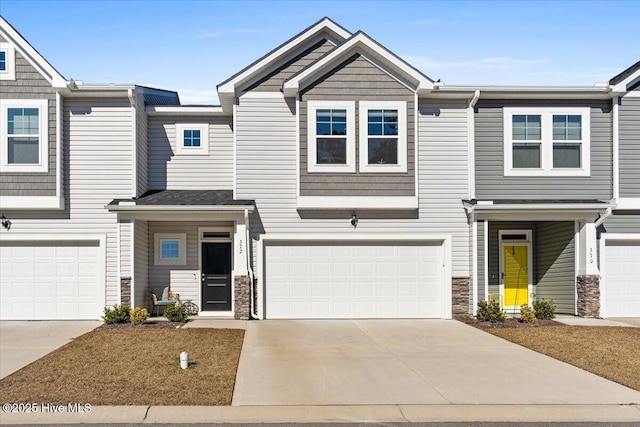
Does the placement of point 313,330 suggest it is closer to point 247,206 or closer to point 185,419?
point 247,206

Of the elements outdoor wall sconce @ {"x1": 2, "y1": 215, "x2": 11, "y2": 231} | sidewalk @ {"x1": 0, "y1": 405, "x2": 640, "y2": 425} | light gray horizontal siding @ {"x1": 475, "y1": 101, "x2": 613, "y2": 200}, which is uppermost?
light gray horizontal siding @ {"x1": 475, "y1": 101, "x2": 613, "y2": 200}

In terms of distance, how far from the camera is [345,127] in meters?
18.0

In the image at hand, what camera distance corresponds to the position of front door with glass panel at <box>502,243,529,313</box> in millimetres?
19984

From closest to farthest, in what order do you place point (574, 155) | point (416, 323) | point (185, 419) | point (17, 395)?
point (185, 419)
point (17, 395)
point (416, 323)
point (574, 155)

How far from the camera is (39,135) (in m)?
17.9

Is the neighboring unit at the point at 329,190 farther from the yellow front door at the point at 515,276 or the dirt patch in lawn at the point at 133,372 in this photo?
the dirt patch in lawn at the point at 133,372

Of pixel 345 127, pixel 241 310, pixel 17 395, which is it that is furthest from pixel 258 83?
pixel 17 395

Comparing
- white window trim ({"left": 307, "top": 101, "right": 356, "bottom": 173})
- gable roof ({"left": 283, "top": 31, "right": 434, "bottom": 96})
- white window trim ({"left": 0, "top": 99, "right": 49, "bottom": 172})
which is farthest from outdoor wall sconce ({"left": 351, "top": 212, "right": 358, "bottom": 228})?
white window trim ({"left": 0, "top": 99, "right": 49, "bottom": 172})

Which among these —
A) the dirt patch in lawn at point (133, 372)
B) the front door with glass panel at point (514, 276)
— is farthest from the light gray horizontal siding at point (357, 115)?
the dirt patch in lawn at point (133, 372)

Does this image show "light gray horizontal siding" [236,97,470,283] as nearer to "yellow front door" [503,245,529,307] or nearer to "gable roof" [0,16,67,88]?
"yellow front door" [503,245,529,307]

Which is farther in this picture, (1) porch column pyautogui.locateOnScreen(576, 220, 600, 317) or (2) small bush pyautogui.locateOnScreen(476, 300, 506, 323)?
(1) porch column pyautogui.locateOnScreen(576, 220, 600, 317)

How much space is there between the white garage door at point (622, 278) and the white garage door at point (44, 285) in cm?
1371

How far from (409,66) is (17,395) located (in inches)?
487

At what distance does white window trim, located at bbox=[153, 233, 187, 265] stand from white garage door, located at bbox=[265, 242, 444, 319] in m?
2.62
